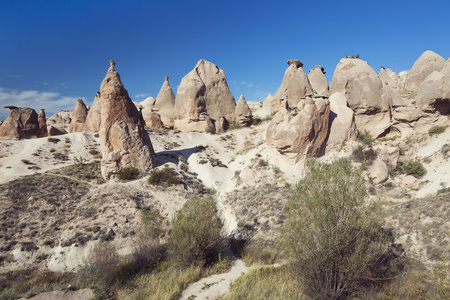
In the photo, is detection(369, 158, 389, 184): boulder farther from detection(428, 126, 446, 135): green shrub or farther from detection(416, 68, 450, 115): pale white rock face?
detection(416, 68, 450, 115): pale white rock face

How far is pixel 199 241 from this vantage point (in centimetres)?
1137

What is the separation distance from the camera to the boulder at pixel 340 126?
21922mm

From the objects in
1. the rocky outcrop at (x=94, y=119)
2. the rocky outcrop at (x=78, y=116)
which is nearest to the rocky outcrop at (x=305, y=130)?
the rocky outcrop at (x=94, y=119)

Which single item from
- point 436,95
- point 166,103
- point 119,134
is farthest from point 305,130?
point 166,103

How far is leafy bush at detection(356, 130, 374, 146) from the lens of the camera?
70.7ft

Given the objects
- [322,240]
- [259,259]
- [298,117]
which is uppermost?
[298,117]

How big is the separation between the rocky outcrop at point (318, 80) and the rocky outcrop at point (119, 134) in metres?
26.4

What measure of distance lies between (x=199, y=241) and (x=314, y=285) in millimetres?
5281

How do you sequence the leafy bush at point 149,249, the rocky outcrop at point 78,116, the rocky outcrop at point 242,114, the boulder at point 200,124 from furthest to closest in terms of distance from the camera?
the rocky outcrop at point 242,114
the rocky outcrop at point 78,116
the boulder at point 200,124
the leafy bush at point 149,249

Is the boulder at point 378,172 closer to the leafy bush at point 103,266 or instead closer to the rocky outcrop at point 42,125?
the leafy bush at point 103,266

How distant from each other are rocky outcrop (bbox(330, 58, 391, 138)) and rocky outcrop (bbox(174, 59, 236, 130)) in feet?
52.9

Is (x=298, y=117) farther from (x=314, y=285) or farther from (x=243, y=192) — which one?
(x=314, y=285)

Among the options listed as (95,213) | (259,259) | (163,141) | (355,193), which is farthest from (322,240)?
(163,141)

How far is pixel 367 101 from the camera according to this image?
24.0m
